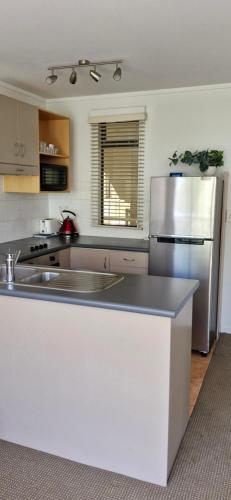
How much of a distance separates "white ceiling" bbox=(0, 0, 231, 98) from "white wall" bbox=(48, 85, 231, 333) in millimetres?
238

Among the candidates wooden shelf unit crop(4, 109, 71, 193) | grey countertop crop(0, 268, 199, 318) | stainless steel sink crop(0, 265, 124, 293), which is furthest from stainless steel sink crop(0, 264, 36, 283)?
wooden shelf unit crop(4, 109, 71, 193)

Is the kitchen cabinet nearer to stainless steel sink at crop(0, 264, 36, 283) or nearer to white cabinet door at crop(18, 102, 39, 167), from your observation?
white cabinet door at crop(18, 102, 39, 167)

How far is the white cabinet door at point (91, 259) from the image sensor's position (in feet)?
12.7

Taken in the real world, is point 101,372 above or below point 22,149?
below

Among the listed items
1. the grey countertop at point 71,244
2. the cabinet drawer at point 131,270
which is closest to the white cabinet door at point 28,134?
the grey countertop at point 71,244

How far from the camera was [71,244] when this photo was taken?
3.95m

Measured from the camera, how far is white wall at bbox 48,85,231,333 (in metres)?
3.80

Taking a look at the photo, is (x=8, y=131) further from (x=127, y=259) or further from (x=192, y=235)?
(x=192, y=235)

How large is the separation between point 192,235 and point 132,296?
1.58 meters

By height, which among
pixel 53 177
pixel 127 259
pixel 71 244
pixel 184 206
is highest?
pixel 53 177

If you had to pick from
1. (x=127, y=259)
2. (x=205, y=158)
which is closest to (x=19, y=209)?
(x=127, y=259)

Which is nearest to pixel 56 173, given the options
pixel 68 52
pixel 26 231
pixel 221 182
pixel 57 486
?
pixel 26 231

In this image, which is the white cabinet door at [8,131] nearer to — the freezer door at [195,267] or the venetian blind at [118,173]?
the venetian blind at [118,173]

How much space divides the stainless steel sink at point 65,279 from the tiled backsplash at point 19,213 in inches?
53.6
